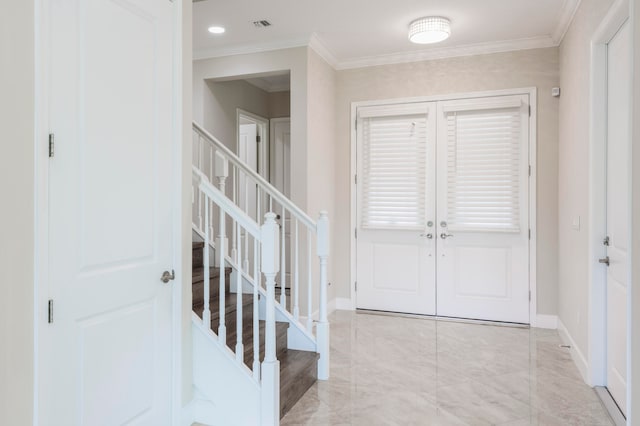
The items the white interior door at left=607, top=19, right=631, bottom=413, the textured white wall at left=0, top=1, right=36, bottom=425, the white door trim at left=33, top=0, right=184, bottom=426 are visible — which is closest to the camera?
the textured white wall at left=0, top=1, right=36, bottom=425

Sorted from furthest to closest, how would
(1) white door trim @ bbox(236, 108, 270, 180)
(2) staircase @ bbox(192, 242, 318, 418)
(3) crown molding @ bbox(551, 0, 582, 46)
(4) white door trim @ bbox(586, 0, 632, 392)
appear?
(1) white door trim @ bbox(236, 108, 270, 180), (3) crown molding @ bbox(551, 0, 582, 46), (4) white door trim @ bbox(586, 0, 632, 392), (2) staircase @ bbox(192, 242, 318, 418)

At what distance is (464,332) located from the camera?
416cm

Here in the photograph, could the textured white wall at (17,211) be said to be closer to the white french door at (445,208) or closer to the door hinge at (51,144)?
the door hinge at (51,144)

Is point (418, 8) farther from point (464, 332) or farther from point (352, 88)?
point (464, 332)

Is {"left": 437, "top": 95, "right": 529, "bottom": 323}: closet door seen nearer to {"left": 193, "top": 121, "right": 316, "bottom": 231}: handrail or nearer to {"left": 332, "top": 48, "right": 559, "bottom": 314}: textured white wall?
{"left": 332, "top": 48, "right": 559, "bottom": 314}: textured white wall

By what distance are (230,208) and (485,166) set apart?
3031mm

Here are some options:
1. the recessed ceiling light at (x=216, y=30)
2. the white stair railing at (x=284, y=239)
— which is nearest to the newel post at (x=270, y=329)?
the white stair railing at (x=284, y=239)

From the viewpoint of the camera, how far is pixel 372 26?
3.97 m

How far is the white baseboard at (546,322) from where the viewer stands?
429cm

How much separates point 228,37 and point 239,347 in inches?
121

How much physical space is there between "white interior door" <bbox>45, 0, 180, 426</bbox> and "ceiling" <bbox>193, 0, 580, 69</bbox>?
165 centimetres

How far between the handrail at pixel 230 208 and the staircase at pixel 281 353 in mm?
824

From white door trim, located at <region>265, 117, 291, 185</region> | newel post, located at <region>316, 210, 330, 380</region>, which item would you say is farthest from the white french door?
newel post, located at <region>316, 210, 330, 380</region>

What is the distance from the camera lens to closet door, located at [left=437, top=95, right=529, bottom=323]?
4391 millimetres
